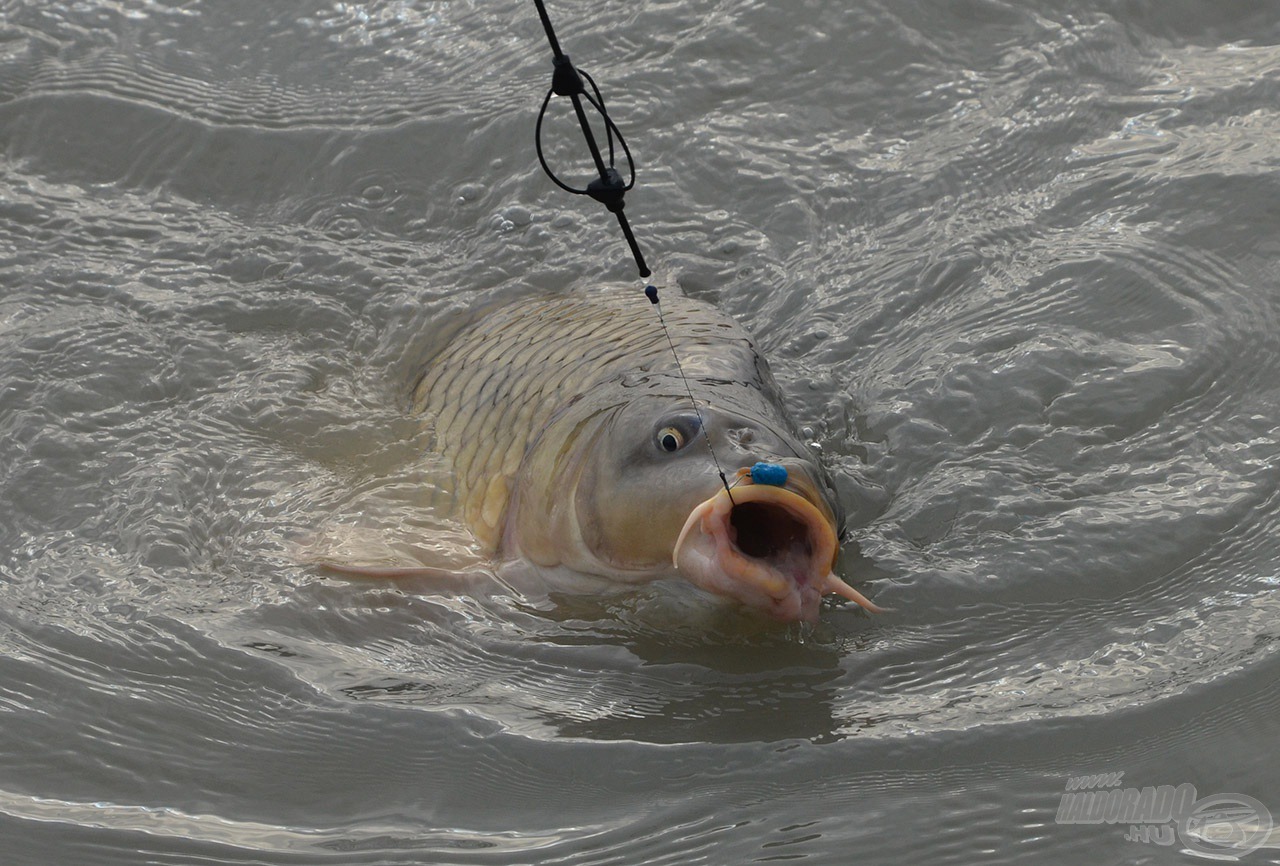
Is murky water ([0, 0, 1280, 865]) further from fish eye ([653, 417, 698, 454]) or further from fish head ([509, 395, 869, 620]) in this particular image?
fish eye ([653, 417, 698, 454])

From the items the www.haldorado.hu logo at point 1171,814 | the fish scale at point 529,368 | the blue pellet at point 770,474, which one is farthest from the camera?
the fish scale at point 529,368

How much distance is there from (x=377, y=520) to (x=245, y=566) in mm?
310

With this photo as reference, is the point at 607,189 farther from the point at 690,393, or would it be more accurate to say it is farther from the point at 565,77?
the point at 690,393

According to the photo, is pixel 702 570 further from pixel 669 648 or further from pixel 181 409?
pixel 181 409

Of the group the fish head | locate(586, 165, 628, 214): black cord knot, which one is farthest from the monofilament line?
locate(586, 165, 628, 214): black cord knot

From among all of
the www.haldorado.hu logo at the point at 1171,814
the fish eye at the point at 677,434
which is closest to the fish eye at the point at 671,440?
the fish eye at the point at 677,434

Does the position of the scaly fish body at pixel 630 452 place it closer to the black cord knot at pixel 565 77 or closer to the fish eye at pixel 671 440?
the fish eye at pixel 671 440

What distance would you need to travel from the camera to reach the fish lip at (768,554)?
2404 millimetres

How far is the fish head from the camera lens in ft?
8.02

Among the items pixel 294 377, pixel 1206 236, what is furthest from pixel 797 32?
pixel 294 377

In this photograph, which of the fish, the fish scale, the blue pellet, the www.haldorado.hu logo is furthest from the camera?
the fish scale

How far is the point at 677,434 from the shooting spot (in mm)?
2697

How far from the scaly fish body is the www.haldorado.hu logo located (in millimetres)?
520

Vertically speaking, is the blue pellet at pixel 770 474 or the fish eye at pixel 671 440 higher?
the fish eye at pixel 671 440
